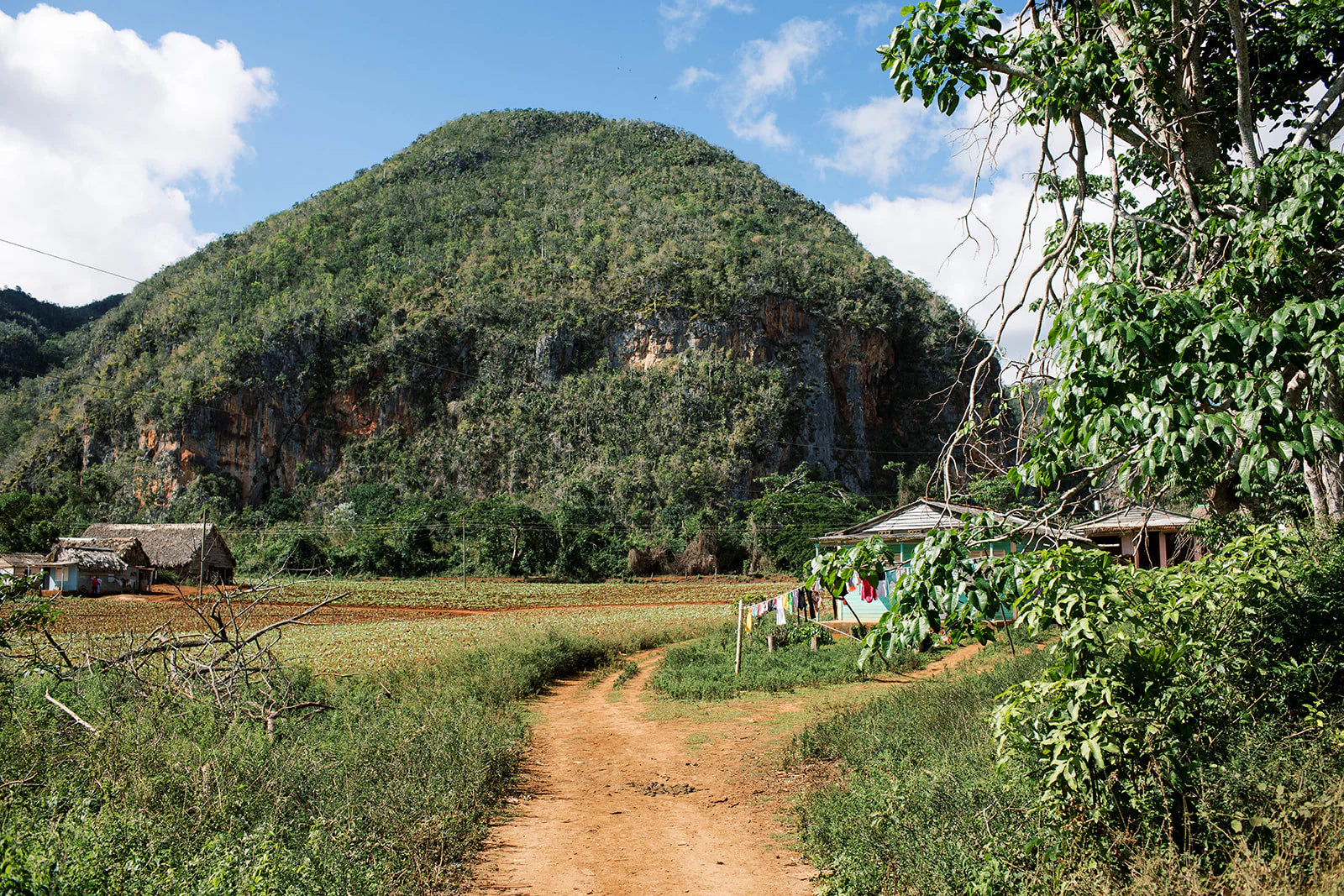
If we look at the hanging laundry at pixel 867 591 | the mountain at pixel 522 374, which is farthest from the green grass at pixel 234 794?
the mountain at pixel 522 374

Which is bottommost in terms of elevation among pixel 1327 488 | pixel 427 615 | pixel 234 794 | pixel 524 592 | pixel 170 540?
pixel 524 592

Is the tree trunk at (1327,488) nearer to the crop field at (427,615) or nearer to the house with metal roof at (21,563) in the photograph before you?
the crop field at (427,615)

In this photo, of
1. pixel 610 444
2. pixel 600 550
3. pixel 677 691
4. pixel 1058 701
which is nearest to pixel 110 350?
pixel 610 444

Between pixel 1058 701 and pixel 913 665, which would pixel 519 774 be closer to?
pixel 1058 701

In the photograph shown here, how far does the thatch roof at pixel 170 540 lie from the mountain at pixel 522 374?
19.3 metres

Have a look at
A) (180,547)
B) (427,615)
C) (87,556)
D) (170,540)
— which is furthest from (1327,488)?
(170,540)

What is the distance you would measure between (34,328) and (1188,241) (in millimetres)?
116862

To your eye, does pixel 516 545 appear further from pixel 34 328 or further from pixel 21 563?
pixel 34 328

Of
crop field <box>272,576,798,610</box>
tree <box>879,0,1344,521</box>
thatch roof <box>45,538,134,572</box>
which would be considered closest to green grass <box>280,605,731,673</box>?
crop field <box>272,576,798,610</box>

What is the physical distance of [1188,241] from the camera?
4992 mm

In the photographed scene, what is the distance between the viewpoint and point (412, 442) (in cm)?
6856

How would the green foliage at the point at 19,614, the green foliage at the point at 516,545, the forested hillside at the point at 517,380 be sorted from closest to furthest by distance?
the green foliage at the point at 19,614 < the green foliage at the point at 516,545 < the forested hillside at the point at 517,380

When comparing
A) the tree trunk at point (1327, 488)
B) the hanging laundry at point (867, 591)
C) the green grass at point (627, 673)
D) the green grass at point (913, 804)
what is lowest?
the green grass at point (627, 673)

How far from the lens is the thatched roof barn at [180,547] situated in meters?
44.1
